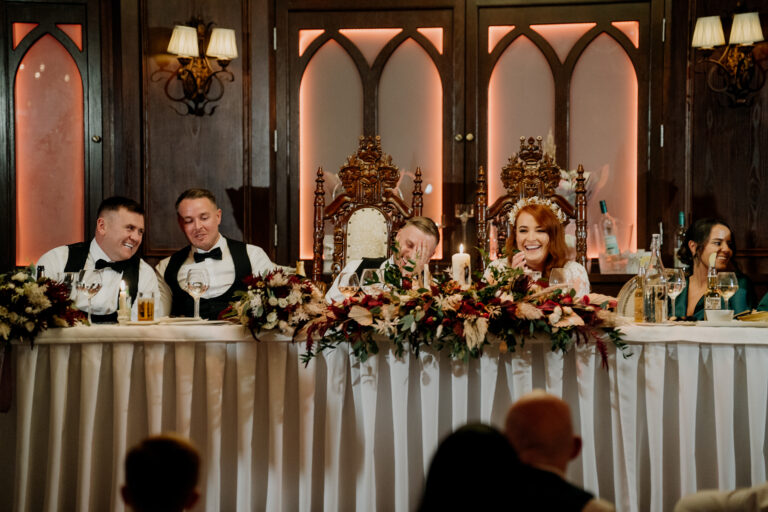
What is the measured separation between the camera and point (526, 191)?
501 cm

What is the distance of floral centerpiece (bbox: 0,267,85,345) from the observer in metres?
2.89

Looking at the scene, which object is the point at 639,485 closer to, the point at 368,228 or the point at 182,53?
the point at 368,228

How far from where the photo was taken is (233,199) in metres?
5.26

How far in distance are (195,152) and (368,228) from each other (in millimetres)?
1283

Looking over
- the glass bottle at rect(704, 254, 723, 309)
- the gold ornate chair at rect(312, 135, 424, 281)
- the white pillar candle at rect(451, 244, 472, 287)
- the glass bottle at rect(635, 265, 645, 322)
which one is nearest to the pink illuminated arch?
the gold ornate chair at rect(312, 135, 424, 281)

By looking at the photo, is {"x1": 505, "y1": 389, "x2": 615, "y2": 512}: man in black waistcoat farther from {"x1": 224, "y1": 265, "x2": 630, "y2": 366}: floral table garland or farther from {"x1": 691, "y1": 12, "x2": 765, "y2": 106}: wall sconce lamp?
{"x1": 691, "y1": 12, "x2": 765, "y2": 106}: wall sconce lamp

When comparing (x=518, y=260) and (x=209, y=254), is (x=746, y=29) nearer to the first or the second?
(x=518, y=260)

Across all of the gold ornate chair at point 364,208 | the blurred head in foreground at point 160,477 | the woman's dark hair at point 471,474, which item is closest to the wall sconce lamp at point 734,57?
the gold ornate chair at point 364,208

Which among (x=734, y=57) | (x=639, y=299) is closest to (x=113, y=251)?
(x=639, y=299)

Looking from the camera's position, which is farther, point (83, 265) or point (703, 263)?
point (703, 263)

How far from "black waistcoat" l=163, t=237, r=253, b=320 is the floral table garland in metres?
1.67

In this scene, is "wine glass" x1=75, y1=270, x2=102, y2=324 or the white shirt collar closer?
"wine glass" x1=75, y1=270, x2=102, y2=324

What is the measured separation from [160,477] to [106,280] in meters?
2.81

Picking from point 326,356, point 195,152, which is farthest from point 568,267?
point 195,152
